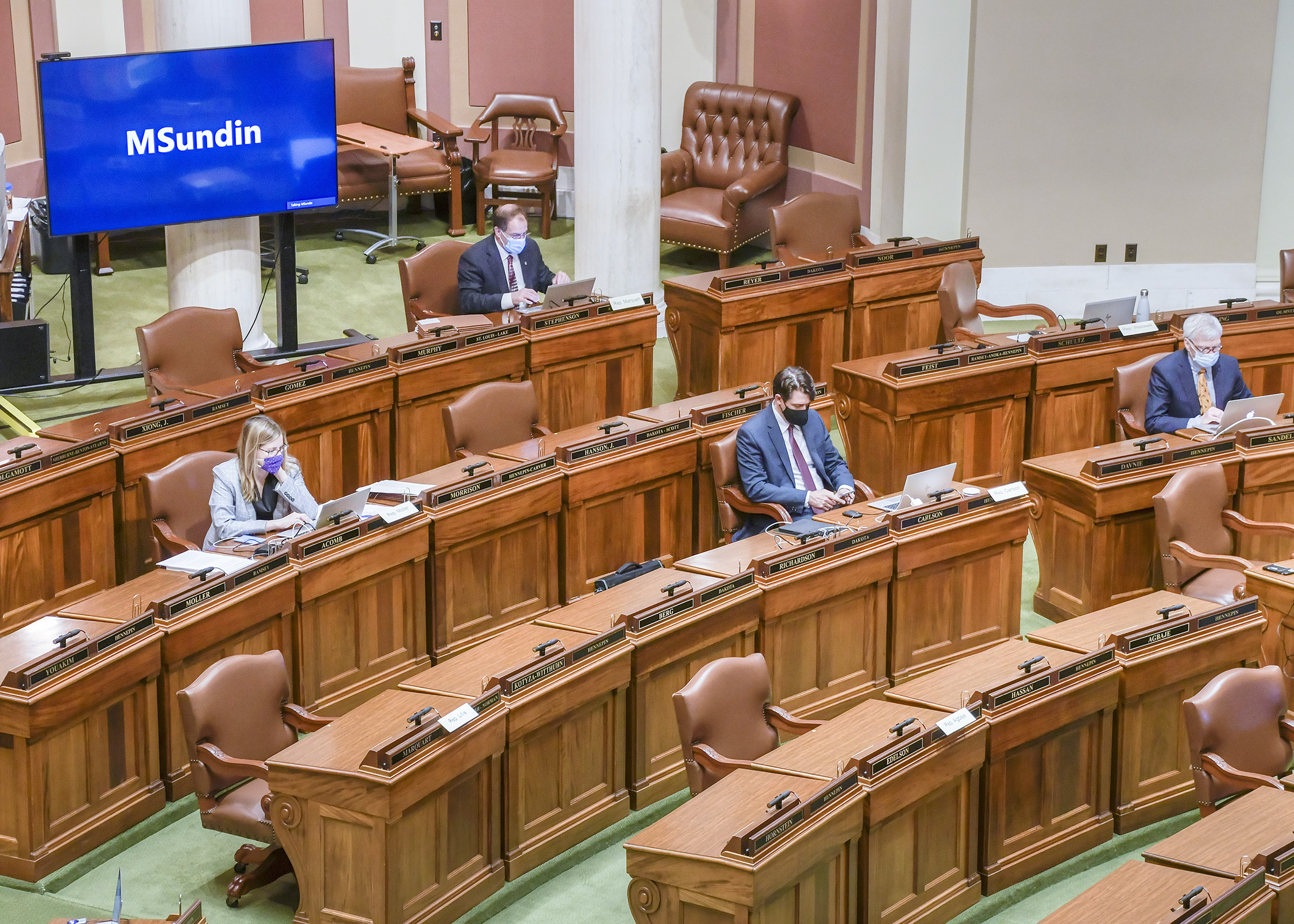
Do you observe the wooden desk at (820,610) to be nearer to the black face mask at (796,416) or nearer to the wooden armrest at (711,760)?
the black face mask at (796,416)

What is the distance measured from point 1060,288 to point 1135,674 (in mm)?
5033

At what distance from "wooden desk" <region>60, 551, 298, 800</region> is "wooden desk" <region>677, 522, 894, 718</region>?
4.36 feet

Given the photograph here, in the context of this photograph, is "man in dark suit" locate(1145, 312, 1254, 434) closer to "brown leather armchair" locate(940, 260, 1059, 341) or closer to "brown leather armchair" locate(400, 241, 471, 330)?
"brown leather armchair" locate(940, 260, 1059, 341)

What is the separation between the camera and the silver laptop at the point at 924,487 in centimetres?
586

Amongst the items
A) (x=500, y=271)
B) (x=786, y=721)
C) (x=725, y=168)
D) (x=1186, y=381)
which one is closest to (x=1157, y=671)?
(x=786, y=721)

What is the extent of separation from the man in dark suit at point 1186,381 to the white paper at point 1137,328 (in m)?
0.43

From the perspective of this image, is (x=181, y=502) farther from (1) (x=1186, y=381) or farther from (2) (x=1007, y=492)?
(1) (x=1186, y=381)

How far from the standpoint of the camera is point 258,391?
6.54 m

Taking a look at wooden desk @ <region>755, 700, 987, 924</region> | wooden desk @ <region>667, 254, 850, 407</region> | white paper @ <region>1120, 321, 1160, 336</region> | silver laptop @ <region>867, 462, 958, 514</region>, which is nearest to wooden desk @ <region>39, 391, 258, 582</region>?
wooden desk @ <region>667, 254, 850, 407</region>

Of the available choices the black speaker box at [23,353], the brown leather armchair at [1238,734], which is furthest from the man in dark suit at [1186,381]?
the black speaker box at [23,353]

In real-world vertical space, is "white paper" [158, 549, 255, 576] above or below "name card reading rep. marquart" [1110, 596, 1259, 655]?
above

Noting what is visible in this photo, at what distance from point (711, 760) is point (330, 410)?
2.72 meters

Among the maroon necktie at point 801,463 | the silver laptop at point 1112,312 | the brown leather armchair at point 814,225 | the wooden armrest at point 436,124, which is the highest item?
the wooden armrest at point 436,124

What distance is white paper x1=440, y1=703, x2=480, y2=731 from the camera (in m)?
4.49
